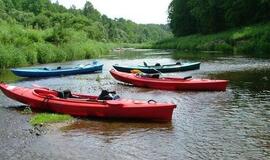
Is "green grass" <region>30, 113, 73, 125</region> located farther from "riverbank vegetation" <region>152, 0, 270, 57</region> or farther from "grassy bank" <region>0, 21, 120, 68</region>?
"riverbank vegetation" <region>152, 0, 270, 57</region>

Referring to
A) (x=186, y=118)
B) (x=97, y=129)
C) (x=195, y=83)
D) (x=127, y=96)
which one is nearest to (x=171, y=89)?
(x=195, y=83)

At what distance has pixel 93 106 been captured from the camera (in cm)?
1370

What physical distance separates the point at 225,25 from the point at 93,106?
53.7 m

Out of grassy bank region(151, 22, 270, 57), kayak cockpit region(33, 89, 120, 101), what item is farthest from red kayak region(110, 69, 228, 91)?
grassy bank region(151, 22, 270, 57)

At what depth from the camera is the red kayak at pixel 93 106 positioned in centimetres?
1322

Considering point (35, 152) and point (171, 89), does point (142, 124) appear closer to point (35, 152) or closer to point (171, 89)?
point (35, 152)

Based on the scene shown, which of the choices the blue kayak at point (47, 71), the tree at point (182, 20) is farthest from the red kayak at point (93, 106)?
the tree at point (182, 20)

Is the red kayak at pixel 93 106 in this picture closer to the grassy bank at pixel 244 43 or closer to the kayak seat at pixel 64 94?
the kayak seat at pixel 64 94

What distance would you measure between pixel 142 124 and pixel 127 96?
18.4ft

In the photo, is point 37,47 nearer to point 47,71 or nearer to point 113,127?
point 47,71

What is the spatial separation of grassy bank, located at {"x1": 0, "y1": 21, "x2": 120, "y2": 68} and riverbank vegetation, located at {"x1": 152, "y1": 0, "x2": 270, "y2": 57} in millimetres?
15951

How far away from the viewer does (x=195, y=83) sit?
19.6m

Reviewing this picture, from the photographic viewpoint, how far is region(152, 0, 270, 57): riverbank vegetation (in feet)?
145

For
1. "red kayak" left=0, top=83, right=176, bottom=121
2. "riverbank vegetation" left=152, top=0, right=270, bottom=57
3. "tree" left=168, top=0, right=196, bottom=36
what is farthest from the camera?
"tree" left=168, top=0, right=196, bottom=36
